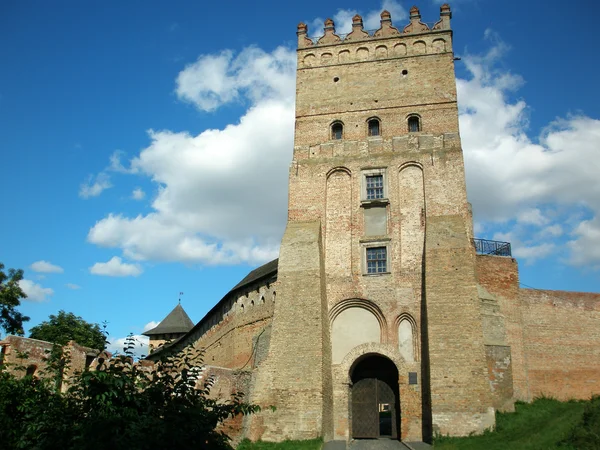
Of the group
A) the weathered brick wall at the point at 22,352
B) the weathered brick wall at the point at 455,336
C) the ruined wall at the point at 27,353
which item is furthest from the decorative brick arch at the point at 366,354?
the weathered brick wall at the point at 22,352

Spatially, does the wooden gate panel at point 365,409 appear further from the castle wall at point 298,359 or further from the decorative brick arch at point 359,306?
the decorative brick arch at point 359,306

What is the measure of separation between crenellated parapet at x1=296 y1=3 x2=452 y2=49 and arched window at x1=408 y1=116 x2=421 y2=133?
4.36m

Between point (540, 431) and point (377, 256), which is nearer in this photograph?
point (540, 431)

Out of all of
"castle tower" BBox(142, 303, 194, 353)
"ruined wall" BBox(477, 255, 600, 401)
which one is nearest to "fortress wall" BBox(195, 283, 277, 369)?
"ruined wall" BBox(477, 255, 600, 401)

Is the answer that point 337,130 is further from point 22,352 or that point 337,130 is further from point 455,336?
point 22,352

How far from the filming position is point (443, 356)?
1959 cm

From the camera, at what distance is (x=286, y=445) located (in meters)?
19.1

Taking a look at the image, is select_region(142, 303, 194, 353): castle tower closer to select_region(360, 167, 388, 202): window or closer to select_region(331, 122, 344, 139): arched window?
select_region(331, 122, 344, 139): arched window

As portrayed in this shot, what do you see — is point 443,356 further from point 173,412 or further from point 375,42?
point 375,42

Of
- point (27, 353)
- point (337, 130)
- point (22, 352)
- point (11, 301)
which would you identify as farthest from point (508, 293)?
point (11, 301)

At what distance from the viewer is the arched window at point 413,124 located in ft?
81.5

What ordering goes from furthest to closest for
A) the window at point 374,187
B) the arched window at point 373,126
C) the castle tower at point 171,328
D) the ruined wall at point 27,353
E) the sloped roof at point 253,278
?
1. the castle tower at point 171,328
2. the sloped roof at point 253,278
3. the arched window at point 373,126
4. the window at point 374,187
5. the ruined wall at point 27,353

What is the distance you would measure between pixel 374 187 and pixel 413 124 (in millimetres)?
3494

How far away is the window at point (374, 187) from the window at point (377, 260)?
2.24 meters
